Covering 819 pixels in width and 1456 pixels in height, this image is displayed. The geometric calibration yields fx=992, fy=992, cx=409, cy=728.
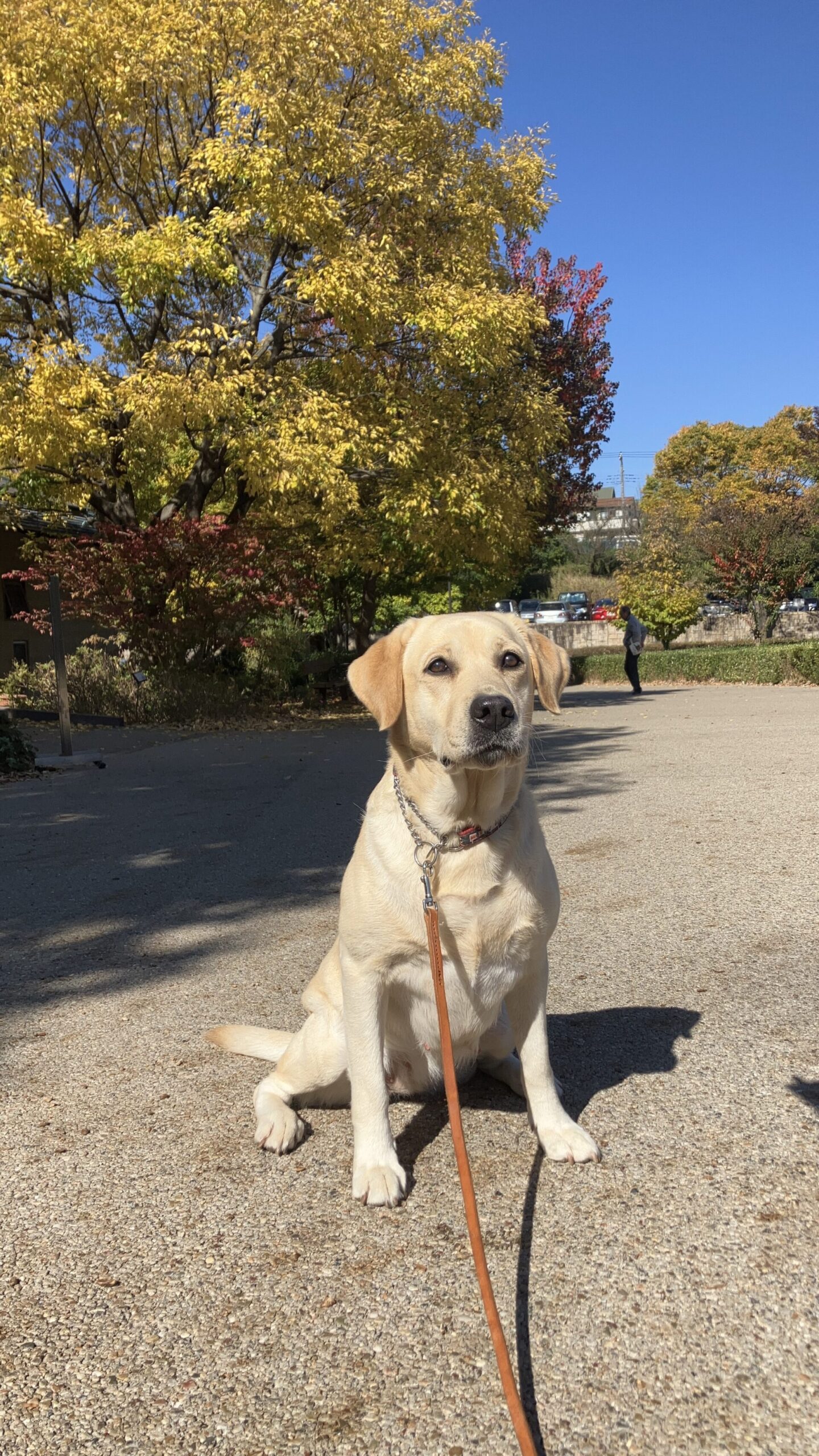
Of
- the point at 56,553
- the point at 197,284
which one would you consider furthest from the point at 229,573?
the point at 197,284

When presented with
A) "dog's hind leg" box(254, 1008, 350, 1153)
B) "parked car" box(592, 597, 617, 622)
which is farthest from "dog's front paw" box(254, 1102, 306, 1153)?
"parked car" box(592, 597, 617, 622)

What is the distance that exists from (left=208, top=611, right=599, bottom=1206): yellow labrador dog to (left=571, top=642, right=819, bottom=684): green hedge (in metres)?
19.8

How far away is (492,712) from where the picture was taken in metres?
2.21

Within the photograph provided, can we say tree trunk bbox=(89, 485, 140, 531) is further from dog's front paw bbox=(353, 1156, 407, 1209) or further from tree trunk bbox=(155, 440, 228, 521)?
dog's front paw bbox=(353, 1156, 407, 1209)

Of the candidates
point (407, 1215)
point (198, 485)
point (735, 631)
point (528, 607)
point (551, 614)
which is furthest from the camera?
point (528, 607)

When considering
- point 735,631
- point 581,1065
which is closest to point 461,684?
point 581,1065

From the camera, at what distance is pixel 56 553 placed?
14648mm

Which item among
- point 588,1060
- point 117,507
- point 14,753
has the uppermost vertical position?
point 117,507

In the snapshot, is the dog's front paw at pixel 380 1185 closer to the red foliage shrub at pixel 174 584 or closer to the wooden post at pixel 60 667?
the wooden post at pixel 60 667

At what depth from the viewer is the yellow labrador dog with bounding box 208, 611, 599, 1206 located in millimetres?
2238

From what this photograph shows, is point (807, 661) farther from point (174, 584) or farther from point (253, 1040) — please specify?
point (253, 1040)

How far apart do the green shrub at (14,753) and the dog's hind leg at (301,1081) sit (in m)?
8.35

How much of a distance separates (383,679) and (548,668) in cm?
44

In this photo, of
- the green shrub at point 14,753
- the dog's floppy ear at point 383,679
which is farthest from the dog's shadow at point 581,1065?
the green shrub at point 14,753
